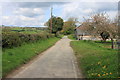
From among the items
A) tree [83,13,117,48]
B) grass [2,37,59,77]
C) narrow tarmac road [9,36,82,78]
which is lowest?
narrow tarmac road [9,36,82,78]

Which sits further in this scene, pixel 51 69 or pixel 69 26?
pixel 69 26

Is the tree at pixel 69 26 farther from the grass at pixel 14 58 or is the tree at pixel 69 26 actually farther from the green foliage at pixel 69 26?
the grass at pixel 14 58

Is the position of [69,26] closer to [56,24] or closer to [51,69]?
[56,24]

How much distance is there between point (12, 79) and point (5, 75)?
27.7 inches

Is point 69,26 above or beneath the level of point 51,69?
above

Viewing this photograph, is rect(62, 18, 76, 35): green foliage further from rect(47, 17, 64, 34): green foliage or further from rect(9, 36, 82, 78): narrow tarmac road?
rect(9, 36, 82, 78): narrow tarmac road

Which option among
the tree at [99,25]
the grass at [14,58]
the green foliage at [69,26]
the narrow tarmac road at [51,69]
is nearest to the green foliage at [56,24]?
the tree at [99,25]

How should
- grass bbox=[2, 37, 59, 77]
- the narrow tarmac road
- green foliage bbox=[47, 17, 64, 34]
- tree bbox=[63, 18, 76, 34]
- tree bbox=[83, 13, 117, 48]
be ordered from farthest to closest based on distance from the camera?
tree bbox=[63, 18, 76, 34] → green foliage bbox=[47, 17, 64, 34] → tree bbox=[83, 13, 117, 48] → grass bbox=[2, 37, 59, 77] → the narrow tarmac road

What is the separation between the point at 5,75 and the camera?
23.6 ft

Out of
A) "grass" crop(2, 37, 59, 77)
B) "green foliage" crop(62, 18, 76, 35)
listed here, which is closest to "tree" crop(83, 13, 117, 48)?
"grass" crop(2, 37, 59, 77)

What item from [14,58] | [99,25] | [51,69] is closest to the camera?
[51,69]

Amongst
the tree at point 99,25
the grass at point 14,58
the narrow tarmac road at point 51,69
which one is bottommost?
the narrow tarmac road at point 51,69

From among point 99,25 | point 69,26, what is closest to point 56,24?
point 99,25

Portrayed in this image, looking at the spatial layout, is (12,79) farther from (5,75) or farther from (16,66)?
(16,66)
